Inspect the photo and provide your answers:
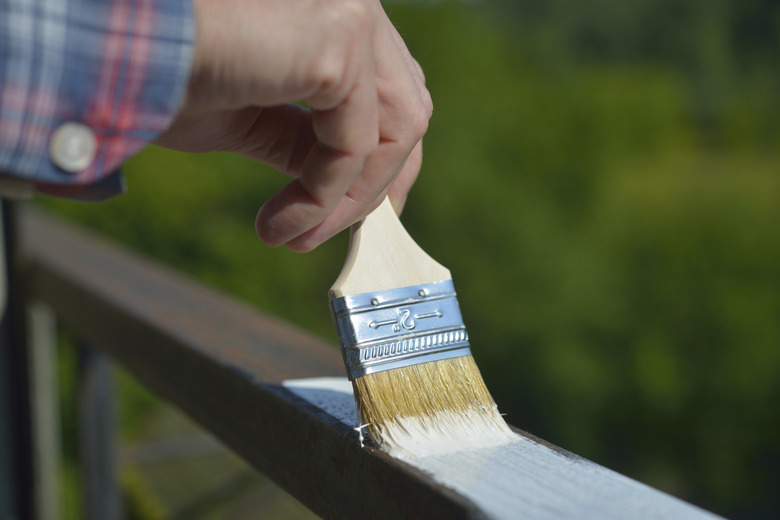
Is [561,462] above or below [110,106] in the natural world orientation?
below

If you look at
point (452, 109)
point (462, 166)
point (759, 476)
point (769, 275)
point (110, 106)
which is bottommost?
point (759, 476)

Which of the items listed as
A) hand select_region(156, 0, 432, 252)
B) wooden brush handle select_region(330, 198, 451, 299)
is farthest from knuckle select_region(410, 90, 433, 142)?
wooden brush handle select_region(330, 198, 451, 299)

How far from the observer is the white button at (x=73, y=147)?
2.00 feet

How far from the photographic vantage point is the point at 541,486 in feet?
1.92

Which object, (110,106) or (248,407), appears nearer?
(110,106)

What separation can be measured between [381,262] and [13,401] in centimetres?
146

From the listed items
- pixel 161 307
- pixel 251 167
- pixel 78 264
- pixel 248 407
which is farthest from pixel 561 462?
pixel 251 167

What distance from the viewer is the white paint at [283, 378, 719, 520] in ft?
1.77

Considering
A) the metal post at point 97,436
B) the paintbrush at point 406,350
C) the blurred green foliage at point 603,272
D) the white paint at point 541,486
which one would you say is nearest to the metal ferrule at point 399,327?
the paintbrush at point 406,350

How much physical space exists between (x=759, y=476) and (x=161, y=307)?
21.8 metres

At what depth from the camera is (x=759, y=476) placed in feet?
66.5

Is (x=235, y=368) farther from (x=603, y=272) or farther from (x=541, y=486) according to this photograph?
(x=603, y=272)

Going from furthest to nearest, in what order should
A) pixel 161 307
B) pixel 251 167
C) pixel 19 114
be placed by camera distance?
1. pixel 251 167
2. pixel 161 307
3. pixel 19 114

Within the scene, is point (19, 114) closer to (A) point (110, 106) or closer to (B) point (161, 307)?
(A) point (110, 106)
